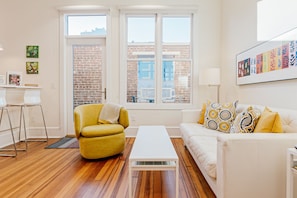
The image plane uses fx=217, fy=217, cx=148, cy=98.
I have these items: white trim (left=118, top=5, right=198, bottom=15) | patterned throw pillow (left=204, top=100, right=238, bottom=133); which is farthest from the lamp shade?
white trim (left=118, top=5, right=198, bottom=15)

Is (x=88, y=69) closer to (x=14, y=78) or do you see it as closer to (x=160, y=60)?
(x=14, y=78)

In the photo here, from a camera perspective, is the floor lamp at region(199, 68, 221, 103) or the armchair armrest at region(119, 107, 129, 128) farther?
the floor lamp at region(199, 68, 221, 103)

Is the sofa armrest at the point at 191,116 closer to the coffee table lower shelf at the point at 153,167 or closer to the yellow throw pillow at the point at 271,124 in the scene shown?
the yellow throw pillow at the point at 271,124

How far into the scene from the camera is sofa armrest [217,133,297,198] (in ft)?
5.45

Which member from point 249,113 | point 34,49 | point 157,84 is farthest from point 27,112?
point 249,113

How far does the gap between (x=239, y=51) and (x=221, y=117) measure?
1.35 m

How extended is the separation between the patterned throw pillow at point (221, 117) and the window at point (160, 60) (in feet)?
4.93

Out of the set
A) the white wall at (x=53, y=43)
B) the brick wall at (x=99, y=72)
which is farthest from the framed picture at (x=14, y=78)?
the brick wall at (x=99, y=72)

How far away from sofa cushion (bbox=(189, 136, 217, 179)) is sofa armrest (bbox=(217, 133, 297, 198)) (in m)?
0.22

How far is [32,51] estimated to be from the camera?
4789 mm

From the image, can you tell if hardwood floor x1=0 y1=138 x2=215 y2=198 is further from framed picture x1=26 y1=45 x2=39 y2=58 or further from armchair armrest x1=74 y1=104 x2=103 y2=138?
framed picture x1=26 y1=45 x2=39 y2=58

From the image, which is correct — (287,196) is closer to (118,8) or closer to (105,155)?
(105,155)

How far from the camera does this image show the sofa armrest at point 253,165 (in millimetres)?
1661

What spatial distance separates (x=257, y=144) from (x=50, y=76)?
442cm
